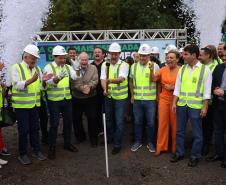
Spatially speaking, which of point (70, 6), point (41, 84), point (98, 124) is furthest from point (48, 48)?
point (70, 6)

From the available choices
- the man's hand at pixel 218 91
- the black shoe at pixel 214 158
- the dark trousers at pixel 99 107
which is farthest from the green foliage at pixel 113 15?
the man's hand at pixel 218 91

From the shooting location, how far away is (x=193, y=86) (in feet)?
18.2

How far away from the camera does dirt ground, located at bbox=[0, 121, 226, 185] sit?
531cm

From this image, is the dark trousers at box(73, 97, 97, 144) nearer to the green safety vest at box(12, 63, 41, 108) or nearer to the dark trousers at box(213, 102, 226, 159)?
the green safety vest at box(12, 63, 41, 108)

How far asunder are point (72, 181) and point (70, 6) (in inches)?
754

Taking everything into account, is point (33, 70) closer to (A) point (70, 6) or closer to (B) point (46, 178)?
(B) point (46, 178)

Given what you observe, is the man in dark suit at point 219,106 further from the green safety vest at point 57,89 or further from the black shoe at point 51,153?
the black shoe at point 51,153

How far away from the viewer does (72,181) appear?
534 cm

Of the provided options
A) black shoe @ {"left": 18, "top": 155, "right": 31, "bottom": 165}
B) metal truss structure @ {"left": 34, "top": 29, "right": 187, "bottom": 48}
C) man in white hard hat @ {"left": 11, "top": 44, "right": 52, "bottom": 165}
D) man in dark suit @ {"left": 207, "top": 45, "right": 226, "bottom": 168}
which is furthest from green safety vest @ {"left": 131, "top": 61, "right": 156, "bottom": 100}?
metal truss structure @ {"left": 34, "top": 29, "right": 187, "bottom": 48}

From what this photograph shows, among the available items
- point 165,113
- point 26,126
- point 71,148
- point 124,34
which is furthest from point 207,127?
point 124,34

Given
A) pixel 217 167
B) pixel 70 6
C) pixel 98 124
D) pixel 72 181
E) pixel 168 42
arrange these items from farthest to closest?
pixel 70 6 → pixel 168 42 → pixel 98 124 → pixel 217 167 → pixel 72 181

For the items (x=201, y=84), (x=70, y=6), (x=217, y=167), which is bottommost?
(x=217, y=167)

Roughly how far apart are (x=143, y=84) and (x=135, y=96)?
29cm

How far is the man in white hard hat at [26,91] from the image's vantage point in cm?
565
